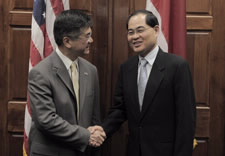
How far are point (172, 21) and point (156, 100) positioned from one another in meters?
0.65

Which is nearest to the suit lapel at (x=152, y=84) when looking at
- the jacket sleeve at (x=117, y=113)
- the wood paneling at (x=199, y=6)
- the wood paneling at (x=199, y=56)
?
the jacket sleeve at (x=117, y=113)

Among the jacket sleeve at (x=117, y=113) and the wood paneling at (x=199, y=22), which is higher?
the wood paneling at (x=199, y=22)

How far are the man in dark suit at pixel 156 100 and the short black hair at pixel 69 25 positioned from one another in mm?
301

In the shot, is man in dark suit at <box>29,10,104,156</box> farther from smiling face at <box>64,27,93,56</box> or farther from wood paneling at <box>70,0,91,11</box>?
wood paneling at <box>70,0,91,11</box>

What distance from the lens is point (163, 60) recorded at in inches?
92.0

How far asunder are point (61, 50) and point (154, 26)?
545 mm

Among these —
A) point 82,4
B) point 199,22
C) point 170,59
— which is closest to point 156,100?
point 170,59

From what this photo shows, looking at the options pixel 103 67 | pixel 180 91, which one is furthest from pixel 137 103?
pixel 103 67

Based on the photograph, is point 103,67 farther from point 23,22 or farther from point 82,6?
point 23,22

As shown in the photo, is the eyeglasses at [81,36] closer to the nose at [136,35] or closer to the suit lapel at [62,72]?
the suit lapel at [62,72]

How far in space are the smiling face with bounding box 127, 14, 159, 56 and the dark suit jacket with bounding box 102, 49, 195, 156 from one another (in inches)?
4.0

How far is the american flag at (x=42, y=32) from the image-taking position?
2.65 meters

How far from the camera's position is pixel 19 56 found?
3.00 m

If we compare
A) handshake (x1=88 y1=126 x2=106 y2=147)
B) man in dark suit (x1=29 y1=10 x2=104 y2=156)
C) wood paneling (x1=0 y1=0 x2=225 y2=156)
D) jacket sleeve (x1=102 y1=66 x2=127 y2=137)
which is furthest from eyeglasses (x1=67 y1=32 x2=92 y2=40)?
wood paneling (x1=0 y1=0 x2=225 y2=156)
